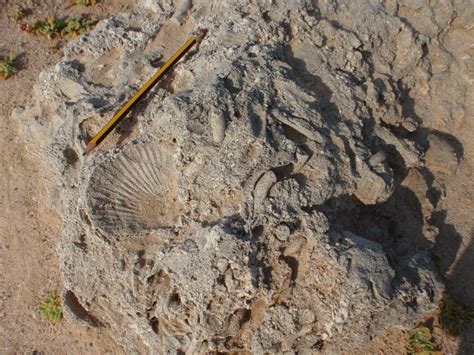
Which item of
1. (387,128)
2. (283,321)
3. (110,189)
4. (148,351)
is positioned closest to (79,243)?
(110,189)

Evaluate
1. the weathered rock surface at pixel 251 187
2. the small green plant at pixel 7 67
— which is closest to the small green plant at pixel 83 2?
the small green plant at pixel 7 67

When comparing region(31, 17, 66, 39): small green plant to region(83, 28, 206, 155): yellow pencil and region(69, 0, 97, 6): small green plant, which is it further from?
region(83, 28, 206, 155): yellow pencil

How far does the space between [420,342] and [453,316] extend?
49 cm

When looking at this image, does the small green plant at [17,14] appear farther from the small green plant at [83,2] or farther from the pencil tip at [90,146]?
the pencil tip at [90,146]

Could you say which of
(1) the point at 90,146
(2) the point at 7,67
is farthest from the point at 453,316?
(2) the point at 7,67

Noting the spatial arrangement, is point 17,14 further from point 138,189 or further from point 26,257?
point 138,189

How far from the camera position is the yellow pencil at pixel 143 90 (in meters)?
3.76

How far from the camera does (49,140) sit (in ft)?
14.5

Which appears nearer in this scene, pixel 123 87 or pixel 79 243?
pixel 79 243

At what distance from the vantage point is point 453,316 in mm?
4152

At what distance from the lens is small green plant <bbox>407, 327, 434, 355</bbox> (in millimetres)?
3970

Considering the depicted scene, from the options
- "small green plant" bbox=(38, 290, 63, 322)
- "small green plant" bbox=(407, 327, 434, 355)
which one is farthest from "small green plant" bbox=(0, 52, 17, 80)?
"small green plant" bbox=(407, 327, 434, 355)

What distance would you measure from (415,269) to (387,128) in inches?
55.1

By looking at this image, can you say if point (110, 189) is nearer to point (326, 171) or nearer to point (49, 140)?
point (49, 140)
